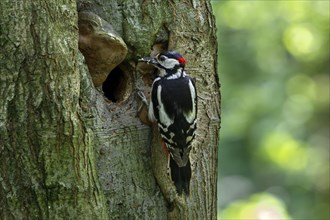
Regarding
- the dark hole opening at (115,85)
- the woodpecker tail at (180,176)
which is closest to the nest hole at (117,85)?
the dark hole opening at (115,85)

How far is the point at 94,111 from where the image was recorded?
4.38 m

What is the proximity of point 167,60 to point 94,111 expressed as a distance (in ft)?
1.97

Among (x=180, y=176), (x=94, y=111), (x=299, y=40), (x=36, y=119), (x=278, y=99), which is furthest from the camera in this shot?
(x=278, y=99)

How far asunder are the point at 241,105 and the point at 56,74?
6845mm

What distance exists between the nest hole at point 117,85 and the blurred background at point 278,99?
4.55 metres

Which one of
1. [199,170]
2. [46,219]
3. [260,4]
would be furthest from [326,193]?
[46,219]

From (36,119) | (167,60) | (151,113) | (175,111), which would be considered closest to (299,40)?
(175,111)

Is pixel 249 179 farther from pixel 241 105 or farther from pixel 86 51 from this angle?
pixel 86 51

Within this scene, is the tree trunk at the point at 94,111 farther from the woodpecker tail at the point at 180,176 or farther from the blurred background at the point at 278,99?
the blurred background at the point at 278,99

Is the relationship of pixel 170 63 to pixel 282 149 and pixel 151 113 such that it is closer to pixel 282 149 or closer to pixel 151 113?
pixel 151 113

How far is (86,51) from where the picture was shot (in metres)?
4.58

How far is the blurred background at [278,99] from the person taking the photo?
31.7ft

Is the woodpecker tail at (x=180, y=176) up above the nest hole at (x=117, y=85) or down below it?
below

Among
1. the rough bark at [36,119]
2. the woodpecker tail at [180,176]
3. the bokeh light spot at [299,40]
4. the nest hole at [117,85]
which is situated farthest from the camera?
the bokeh light spot at [299,40]
